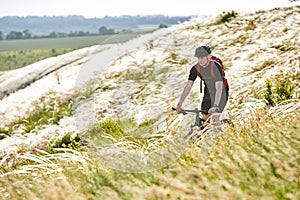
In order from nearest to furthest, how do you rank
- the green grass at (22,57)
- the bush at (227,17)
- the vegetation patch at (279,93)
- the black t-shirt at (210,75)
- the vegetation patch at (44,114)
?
the black t-shirt at (210,75), the vegetation patch at (279,93), the vegetation patch at (44,114), the bush at (227,17), the green grass at (22,57)

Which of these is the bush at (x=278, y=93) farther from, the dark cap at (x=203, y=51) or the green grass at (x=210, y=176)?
the green grass at (x=210, y=176)

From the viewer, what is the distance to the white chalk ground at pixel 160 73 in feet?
40.9

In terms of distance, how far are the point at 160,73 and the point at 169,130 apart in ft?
21.6

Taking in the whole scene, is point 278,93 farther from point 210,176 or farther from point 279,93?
point 210,176

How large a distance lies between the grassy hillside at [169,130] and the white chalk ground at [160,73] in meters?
0.06

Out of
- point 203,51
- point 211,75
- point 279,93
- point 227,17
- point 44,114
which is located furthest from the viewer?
point 227,17

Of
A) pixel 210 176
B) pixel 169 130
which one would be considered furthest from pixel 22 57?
pixel 210 176

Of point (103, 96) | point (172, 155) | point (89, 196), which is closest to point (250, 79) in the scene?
point (103, 96)

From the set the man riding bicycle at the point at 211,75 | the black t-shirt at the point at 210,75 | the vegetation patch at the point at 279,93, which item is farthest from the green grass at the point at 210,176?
the vegetation patch at the point at 279,93

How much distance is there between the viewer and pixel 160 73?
16016 millimetres

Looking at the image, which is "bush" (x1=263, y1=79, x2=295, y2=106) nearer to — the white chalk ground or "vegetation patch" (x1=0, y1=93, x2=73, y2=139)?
the white chalk ground

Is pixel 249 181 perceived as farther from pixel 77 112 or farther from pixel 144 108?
pixel 77 112

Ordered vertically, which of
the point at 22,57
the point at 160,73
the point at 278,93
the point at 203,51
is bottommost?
→ the point at 22,57

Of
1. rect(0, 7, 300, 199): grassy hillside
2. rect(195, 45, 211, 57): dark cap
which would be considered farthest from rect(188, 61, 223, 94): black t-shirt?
rect(0, 7, 300, 199): grassy hillside
